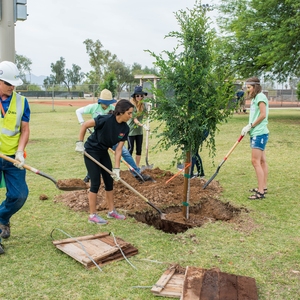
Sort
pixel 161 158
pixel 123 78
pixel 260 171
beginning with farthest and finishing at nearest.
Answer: pixel 123 78, pixel 161 158, pixel 260 171

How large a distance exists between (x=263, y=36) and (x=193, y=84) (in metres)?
16.3

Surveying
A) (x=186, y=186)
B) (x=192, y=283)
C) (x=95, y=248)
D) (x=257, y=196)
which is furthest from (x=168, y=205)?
(x=192, y=283)

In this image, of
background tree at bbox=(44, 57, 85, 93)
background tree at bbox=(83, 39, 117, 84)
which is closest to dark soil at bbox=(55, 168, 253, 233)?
background tree at bbox=(83, 39, 117, 84)

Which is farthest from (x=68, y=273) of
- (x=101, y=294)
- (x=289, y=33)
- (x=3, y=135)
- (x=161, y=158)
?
(x=289, y=33)

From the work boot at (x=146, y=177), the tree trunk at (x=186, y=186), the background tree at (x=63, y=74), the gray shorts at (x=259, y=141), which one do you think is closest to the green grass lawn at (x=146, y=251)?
the tree trunk at (x=186, y=186)

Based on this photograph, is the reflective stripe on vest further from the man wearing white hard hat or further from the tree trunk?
the tree trunk

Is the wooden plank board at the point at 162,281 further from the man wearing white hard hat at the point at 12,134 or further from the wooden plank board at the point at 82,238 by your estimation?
the man wearing white hard hat at the point at 12,134

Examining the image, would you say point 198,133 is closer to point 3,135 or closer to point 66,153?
point 3,135

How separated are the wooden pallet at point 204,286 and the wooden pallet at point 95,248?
0.62 m

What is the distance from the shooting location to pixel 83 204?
5.82m

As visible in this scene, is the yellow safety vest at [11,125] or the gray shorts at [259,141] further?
the gray shorts at [259,141]

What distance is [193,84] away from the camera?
16.2ft

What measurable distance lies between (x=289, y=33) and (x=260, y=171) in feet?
42.4

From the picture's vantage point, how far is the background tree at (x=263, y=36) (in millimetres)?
17781
